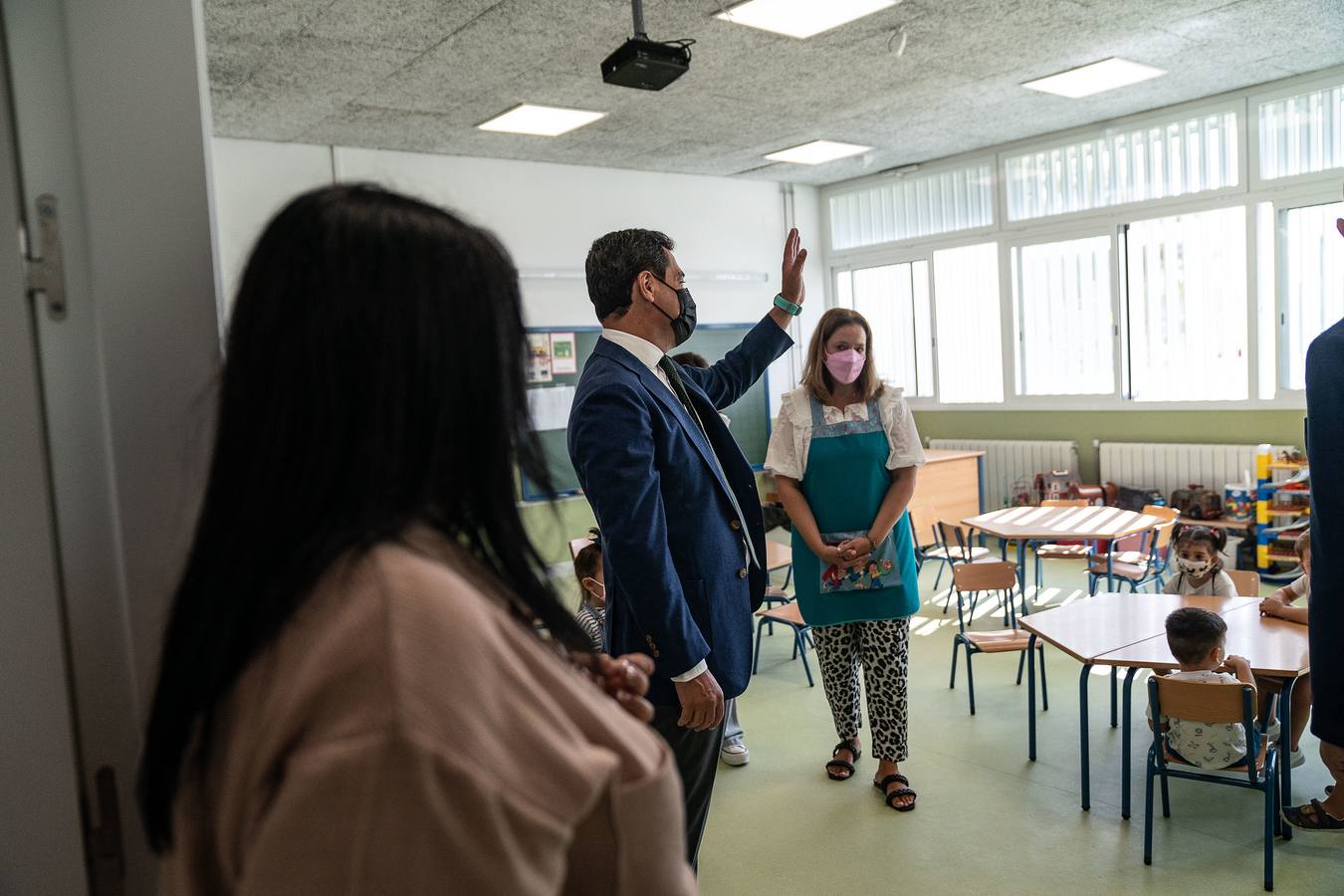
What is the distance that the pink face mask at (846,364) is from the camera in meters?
3.23

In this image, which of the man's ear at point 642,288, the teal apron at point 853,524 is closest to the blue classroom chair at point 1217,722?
the teal apron at point 853,524

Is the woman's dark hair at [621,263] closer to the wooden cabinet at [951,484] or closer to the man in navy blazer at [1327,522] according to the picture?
the man in navy blazer at [1327,522]

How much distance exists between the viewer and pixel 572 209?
7805mm

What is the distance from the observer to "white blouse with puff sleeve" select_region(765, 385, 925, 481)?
326cm

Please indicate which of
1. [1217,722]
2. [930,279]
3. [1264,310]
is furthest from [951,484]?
[1217,722]

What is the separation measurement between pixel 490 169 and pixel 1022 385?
16.1ft

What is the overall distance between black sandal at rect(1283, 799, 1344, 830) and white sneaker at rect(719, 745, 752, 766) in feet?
6.13

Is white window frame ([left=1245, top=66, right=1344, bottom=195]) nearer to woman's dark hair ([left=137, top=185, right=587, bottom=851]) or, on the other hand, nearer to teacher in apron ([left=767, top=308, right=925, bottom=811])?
teacher in apron ([left=767, top=308, right=925, bottom=811])

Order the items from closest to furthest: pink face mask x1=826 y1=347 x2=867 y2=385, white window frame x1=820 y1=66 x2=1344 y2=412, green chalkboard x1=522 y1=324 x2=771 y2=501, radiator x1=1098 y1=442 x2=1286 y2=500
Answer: pink face mask x1=826 y1=347 x2=867 y2=385
white window frame x1=820 y1=66 x2=1344 y2=412
radiator x1=1098 y1=442 x2=1286 y2=500
green chalkboard x1=522 y1=324 x2=771 y2=501

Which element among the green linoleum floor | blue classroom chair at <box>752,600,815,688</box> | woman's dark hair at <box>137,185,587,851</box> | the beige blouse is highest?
woman's dark hair at <box>137,185,587,851</box>

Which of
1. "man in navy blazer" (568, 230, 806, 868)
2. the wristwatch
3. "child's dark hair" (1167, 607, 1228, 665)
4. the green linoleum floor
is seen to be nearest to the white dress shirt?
"man in navy blazer" (568, 230, 806, 868)

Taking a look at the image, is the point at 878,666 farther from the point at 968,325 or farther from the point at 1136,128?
the point at 968,325

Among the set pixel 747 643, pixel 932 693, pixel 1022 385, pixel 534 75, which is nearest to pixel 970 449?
pixel 1022 385

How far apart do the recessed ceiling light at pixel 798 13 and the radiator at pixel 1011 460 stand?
450 centimetres
